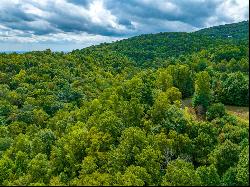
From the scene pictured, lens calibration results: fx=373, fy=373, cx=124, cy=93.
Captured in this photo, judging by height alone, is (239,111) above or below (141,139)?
above

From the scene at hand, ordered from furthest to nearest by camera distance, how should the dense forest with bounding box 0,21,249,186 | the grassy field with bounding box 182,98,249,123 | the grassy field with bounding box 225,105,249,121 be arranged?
1. the grassy field with bounding box 225,105,249,121
2. the grassy field with bounding box 182,98,249,123
3. the dense forest with bounding box 0,21,249,186

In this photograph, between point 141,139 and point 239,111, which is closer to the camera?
point 141,139

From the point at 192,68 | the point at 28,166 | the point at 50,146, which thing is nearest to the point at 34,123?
the point at 50,146

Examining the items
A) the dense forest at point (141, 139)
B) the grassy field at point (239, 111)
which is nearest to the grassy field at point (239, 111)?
the grassy field at point (239, 111)

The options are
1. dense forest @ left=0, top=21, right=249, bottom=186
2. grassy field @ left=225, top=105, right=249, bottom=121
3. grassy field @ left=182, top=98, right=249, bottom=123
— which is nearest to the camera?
Answer: dense forest @ left=0, top=21, right=249, bottom=186

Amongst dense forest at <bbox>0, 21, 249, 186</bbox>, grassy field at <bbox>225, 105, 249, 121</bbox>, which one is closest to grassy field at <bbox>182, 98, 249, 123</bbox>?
grassy field at <bbox>225, 105, 249, 121</bbox>

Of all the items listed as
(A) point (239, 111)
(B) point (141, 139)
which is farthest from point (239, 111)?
(B) point (141, 139)

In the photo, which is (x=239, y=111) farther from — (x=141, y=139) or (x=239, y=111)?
(x=141, y=139)

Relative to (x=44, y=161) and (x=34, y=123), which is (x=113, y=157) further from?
(x=34, y=123)

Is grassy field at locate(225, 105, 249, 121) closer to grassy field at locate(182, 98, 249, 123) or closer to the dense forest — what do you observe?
grassy field at locate(182, 98, 249, 123)

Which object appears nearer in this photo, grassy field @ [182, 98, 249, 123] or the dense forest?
the dense forest

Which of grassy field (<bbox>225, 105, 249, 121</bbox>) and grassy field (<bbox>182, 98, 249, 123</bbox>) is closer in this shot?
grassy field (<bbox>182, 98, 249, 123</bbox>)
